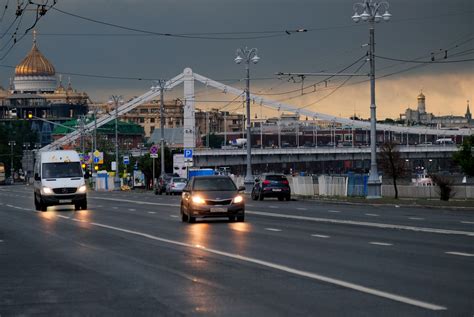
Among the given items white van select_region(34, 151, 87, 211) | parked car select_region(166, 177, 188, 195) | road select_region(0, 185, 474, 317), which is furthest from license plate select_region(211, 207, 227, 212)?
parked car select_region(166, 177, 188, 195)

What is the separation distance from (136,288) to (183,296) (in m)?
1.36

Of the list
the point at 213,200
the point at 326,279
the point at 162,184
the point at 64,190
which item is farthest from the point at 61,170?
the point at 162,184

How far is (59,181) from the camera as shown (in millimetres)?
47562

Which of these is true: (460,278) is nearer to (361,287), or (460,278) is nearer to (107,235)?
(361,287)

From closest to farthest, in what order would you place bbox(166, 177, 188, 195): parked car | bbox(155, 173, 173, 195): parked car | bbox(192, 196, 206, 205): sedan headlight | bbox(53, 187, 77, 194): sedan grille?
1. bbox(192, 196, 206, 205): sedan headlight
2. bbox(53, 187, 77, 194): sedan grille
3. bbox(166, 177, 188, 195): parked car
4. bbox(155, 173, 173, 195): parked car

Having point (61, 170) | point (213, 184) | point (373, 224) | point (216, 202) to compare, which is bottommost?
point (373, 224)

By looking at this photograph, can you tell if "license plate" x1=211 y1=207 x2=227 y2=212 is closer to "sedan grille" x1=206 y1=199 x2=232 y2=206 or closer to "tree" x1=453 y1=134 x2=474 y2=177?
"sedan grille" x1=206 y1=199 x2=232 y2=206

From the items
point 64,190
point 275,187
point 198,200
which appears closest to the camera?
point 198,200

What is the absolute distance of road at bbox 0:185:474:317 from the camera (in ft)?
42.5

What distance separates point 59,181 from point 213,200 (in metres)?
16.1

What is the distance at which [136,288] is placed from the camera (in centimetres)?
1517

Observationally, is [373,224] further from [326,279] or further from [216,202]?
[326,279]

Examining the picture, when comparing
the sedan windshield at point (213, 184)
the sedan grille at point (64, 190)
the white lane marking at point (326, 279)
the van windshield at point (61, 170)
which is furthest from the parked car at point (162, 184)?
the white lane marking at point (326, 279)

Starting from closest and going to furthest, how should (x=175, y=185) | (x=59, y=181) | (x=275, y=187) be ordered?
(x=59, y=181)
(x=275, y=187)
(x=175, y=185)
